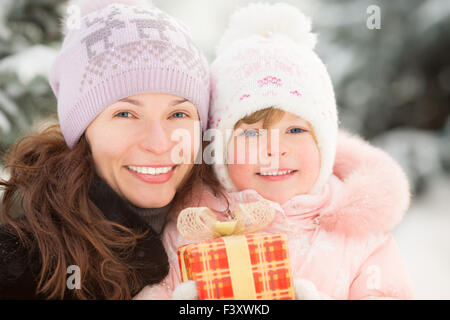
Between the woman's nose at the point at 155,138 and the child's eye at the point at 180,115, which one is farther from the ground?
the child's eye at the point at 180,115

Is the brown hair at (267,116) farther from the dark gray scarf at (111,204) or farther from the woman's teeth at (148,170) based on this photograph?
the dark gray scarf at (111,204)

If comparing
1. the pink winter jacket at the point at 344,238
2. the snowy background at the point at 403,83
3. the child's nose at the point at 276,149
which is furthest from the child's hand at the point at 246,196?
the snowy background at the point at 403,83

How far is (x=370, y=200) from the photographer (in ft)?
4.93

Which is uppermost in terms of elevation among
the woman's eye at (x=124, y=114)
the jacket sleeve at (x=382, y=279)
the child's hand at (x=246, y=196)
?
the woman's eye at (x=124, y=114)

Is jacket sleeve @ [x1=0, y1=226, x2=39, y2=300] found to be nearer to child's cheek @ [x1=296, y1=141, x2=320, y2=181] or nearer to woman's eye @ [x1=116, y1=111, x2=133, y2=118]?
woman's eye @ [x1=116, y1=111, x2=133, y2=118]

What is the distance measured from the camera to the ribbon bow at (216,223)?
3.96 feet

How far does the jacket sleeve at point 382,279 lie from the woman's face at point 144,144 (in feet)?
2.34

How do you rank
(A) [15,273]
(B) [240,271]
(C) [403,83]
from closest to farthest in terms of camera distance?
(B) [240,271] < (A) [15,273] < (C) [403,83]

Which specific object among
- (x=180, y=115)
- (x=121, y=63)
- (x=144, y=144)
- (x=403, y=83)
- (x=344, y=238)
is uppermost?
(x=403, y=83)

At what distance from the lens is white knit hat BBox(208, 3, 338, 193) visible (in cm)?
146

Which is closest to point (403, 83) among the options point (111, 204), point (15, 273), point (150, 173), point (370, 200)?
point (370, 200)

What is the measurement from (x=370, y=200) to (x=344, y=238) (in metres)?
0.16

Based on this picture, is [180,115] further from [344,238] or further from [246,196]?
[344,238]

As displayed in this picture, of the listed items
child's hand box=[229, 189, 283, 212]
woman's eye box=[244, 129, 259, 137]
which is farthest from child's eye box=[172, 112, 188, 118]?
child's hand box=[229, 189, 283, 212]
